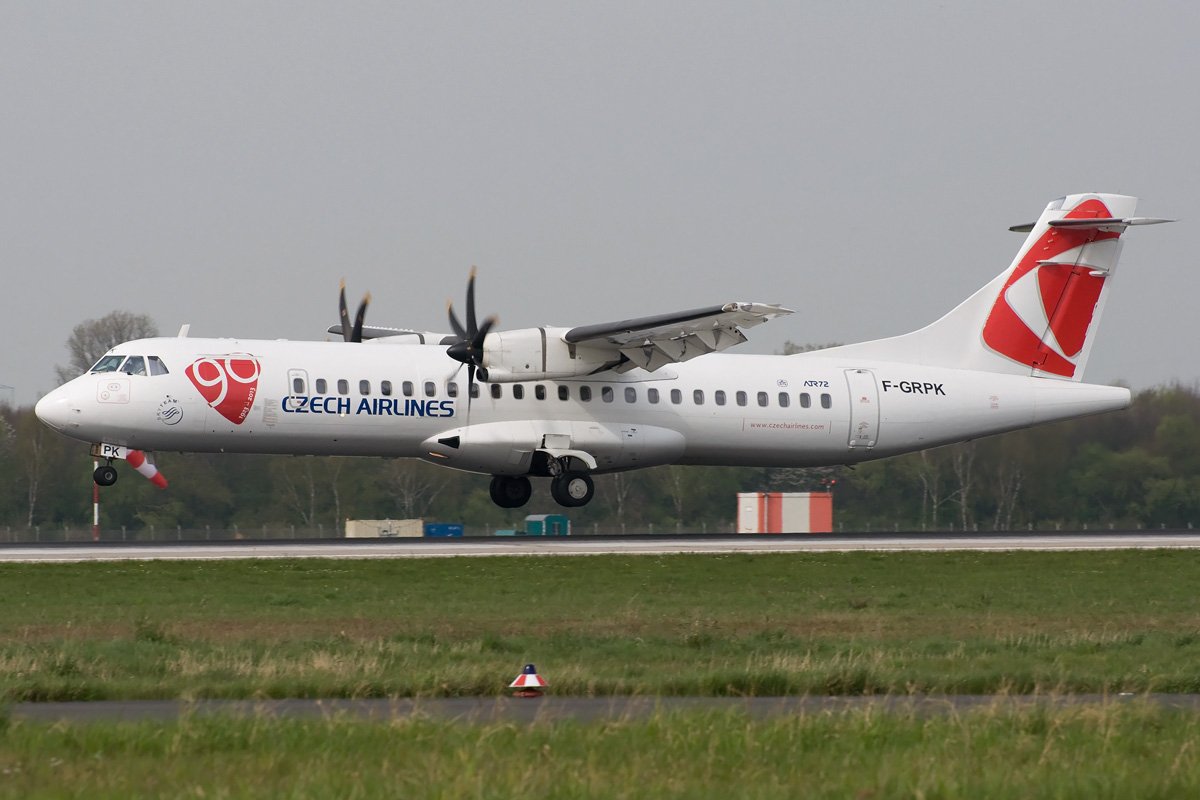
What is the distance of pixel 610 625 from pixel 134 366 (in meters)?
16.2

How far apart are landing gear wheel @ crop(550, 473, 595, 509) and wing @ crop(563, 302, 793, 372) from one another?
8.86 feet

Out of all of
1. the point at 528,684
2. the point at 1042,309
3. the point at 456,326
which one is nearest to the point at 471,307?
the point at 456,326

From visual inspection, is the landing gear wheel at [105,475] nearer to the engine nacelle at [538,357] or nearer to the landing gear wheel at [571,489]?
the engine nacelle at [538,357]

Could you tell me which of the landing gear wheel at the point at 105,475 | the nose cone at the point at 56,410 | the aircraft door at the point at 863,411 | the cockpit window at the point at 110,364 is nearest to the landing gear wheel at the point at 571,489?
the aircraft door at the point at 863,411

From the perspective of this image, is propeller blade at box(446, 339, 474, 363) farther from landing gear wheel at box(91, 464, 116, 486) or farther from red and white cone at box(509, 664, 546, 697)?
red and white cone at box(509, 664, 546, 697)

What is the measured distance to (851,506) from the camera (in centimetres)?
5172

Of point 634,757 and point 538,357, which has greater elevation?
point 538,357

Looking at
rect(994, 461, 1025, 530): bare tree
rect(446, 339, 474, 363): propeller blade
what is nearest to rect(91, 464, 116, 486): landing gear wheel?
rect(446, 339, 474, 363): propeller blade

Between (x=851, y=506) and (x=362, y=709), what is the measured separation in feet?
137

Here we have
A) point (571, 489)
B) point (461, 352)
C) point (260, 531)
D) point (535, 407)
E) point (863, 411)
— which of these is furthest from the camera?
point (260, 531)

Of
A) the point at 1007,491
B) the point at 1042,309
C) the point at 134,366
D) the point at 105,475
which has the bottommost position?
the point at 1007,491

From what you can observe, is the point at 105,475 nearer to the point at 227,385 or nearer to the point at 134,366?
the point at 134,366

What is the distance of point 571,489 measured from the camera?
1308 inches

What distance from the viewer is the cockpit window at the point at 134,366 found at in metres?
30.7
